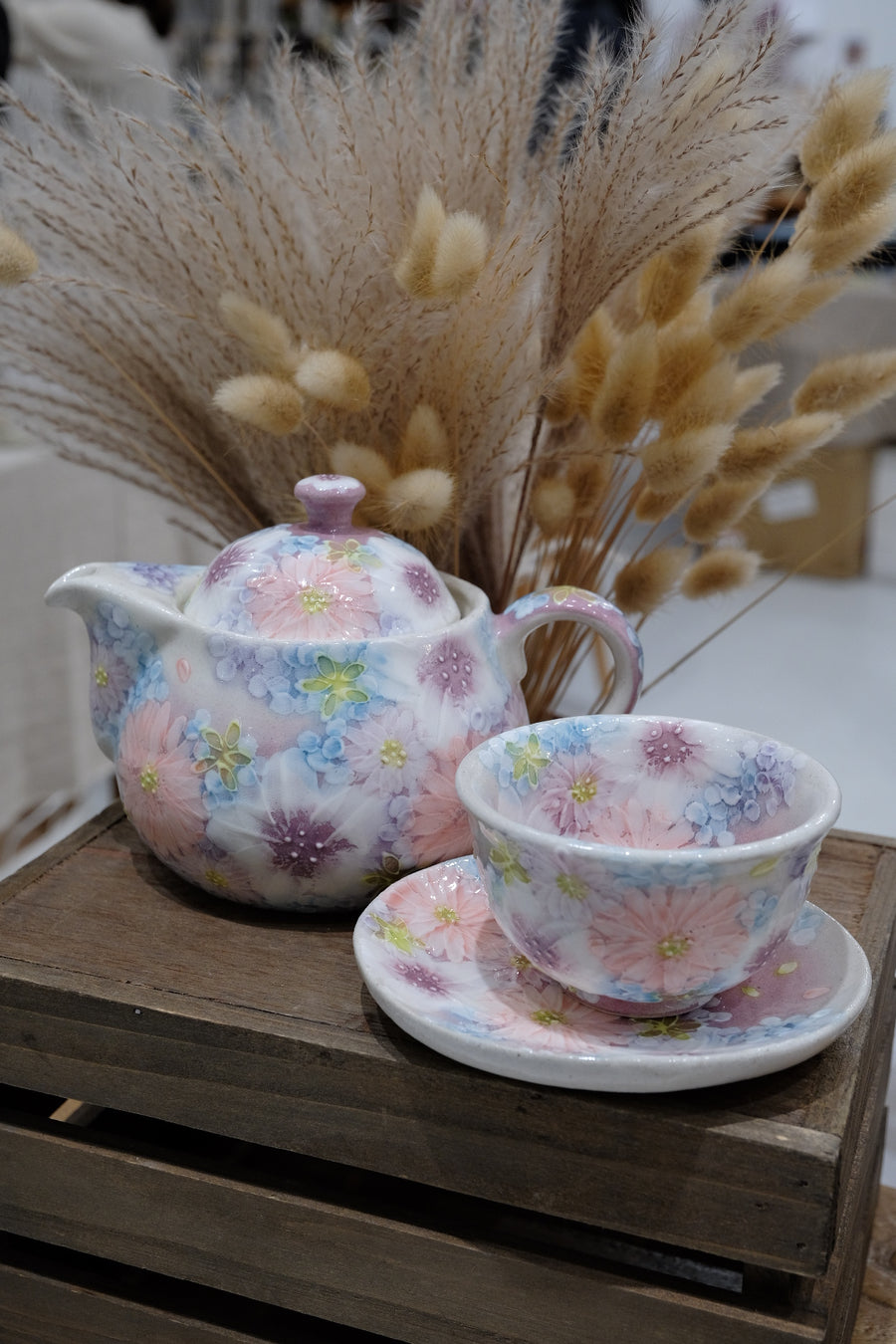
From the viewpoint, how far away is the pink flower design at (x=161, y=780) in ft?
1.78

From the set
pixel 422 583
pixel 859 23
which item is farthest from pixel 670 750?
pixel 859 23

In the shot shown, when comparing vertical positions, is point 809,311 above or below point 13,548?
above

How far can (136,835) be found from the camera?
655mm

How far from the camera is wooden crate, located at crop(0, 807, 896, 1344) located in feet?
1.43

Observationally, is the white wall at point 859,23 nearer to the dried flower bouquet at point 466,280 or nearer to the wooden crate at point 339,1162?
the dried flower bouquet at point 466,280

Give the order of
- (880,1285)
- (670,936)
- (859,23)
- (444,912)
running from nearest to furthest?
(670,936), (444,912), (880,1285), (859,23)

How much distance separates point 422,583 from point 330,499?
0.06 m

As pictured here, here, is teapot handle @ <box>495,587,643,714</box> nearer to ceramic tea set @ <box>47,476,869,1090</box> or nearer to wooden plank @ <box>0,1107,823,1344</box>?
ceramic tea set @ <box>47,476,869,1090</box>

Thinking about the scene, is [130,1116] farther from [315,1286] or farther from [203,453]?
[203,453]

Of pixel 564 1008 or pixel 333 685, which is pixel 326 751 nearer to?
pixel 333 685

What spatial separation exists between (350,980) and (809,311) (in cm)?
37

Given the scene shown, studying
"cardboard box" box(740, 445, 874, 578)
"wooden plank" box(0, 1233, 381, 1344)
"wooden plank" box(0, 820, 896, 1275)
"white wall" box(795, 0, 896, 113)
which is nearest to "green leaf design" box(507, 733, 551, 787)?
"wooden plank" box(0, 820, 896, 1275)

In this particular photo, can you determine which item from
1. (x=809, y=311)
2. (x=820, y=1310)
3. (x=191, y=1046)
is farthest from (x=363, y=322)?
(x=820, y=1310)

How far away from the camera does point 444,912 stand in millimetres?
522
